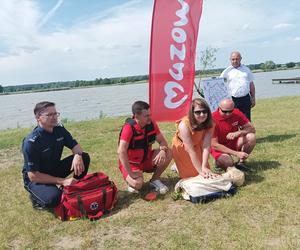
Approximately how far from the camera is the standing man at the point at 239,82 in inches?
258

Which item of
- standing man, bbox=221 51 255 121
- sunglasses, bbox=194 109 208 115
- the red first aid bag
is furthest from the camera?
standing man, bbox=221 51 255 121

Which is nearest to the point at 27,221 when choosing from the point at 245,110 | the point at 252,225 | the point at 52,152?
the point at 52,152

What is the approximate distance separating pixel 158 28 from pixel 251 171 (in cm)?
256

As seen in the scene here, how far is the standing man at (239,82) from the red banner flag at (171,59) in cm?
119

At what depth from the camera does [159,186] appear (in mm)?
4648

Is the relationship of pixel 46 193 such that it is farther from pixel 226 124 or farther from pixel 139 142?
pixel 226 124

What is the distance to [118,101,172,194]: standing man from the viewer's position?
171 inches

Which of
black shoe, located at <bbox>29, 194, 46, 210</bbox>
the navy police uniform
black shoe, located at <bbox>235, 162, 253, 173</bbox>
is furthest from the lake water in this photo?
black shoe, located at <bbox>29, 194, 46, 210</bbox>

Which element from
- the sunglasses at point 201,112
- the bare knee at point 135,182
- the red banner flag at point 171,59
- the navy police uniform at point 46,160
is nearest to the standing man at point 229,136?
the sunglasses at point 201,112

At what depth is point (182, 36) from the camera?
5.71 m

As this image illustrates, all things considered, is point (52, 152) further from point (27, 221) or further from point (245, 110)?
point (245, 110)

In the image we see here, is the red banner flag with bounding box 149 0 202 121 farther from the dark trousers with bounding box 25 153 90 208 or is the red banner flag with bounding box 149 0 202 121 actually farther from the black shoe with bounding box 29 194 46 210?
the black shoe with bounding box 29 194 46 210

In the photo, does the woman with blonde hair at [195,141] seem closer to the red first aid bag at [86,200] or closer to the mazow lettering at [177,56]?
the red first aid bag at [86,200]

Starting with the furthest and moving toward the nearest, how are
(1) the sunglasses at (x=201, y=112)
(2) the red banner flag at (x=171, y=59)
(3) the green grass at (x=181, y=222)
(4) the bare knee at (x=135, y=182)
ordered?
(2) the red banner flag at (x=171, y=59)
(4) the bare knee at (x=135, y=182)
(1) the sunglasses at (x=201, y=112)
(3) the green grass at (x=181, y=222)
